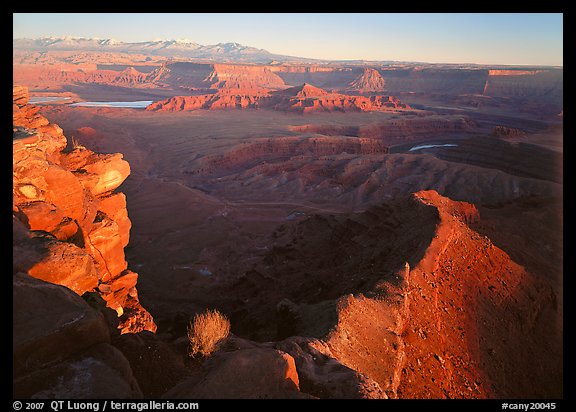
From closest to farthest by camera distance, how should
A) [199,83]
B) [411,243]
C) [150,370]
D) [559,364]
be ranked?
[150,370] → [559,364] → [411,243] → [199,83]

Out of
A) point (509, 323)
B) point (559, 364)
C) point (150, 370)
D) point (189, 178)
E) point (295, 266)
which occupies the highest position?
point (150, 370)

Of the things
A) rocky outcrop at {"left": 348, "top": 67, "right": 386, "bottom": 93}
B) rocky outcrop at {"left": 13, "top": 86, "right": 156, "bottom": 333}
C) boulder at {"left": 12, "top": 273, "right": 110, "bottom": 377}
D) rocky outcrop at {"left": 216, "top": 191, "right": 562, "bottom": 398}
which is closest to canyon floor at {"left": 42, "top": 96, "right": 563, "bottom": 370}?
rocky outcrop at {"left": 216, "top": 191, "right": 562, "bottom": 398}

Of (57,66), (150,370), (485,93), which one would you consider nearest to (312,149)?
(150,370)

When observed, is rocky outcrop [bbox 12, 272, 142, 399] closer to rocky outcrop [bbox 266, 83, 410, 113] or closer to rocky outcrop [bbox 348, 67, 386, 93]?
rocky outcrop [bbox 266, 83, 410, 113]

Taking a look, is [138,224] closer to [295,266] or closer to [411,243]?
[295,266]

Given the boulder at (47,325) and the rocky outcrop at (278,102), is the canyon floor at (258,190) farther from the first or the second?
the rocky outcrop at (278,102)

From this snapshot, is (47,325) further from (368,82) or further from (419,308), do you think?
(368,82)

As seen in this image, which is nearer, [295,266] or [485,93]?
[295,266]
